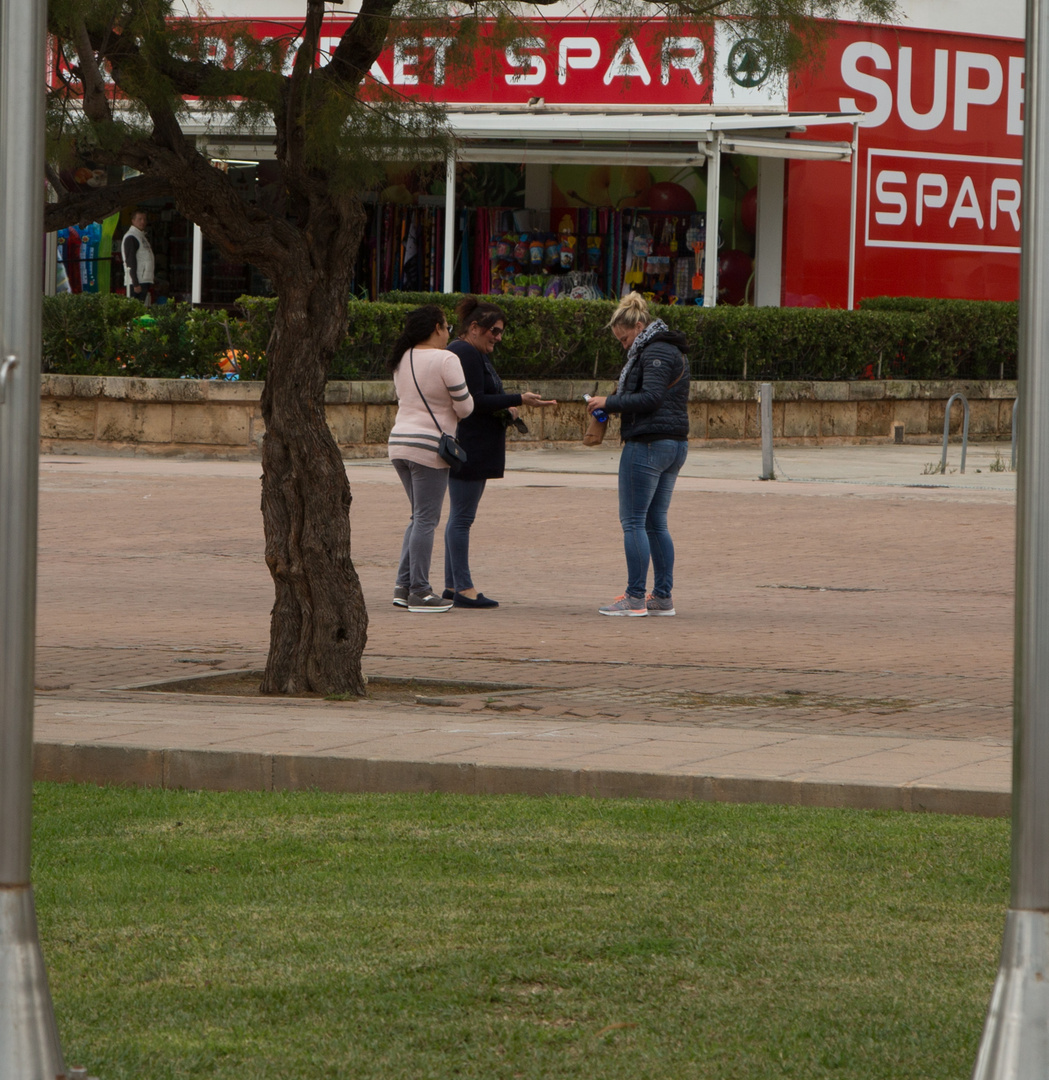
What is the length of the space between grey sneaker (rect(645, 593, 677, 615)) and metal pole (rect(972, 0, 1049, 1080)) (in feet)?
25.9

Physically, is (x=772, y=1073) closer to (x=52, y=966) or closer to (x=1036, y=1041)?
(x=1036, y=1041)

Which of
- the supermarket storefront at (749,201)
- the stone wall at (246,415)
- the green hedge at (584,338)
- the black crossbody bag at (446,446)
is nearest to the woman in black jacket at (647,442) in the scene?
the black crossbody bag at (446,446)

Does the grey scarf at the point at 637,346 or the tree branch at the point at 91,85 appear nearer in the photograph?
the tree branch at the point at 91,85

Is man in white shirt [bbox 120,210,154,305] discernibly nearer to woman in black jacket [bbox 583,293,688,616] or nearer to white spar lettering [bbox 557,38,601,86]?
white spar lettering [bbox 557,38,601,86]

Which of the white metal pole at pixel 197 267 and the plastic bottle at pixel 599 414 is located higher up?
the white metal pole at pixel 197 267

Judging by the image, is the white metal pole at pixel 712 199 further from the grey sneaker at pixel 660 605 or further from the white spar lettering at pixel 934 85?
the grey sneaker at pixel 660 605

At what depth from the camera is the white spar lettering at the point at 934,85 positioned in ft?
87.6

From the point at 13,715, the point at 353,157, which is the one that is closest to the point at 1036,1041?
the point at 13,715

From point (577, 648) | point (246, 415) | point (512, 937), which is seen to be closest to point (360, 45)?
point (577, 648)

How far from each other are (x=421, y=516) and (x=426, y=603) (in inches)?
21.9

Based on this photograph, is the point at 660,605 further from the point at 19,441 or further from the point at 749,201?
the point at 749,201

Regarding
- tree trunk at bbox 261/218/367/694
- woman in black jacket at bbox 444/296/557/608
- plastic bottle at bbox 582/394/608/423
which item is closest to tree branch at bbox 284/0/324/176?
tree trunk at bbox 261/218/367/694

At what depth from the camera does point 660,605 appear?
35.9 ft

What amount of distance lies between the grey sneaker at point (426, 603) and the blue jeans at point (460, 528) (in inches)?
7.4
